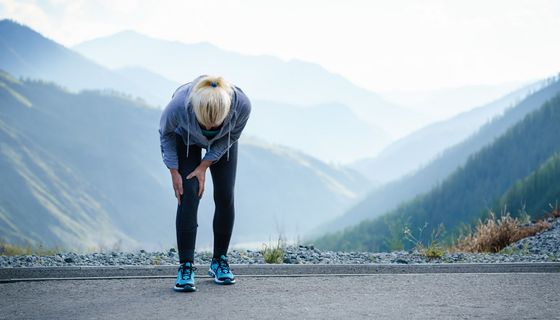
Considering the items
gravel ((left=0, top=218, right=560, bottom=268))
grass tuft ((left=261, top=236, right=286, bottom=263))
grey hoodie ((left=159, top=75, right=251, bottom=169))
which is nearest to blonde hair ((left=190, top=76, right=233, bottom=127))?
grey hoodie ((left=159, top=75, right=251, bottom=169))

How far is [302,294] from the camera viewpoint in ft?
17.0

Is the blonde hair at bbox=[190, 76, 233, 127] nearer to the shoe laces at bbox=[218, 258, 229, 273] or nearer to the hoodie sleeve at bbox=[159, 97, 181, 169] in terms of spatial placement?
the hoodie sleeve at bbox=[159, 97, 181, 169]

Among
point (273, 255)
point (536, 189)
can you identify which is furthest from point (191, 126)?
point (536, 189)

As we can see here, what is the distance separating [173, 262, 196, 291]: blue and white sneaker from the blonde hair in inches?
49.9

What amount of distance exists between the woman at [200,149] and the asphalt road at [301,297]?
0.32m

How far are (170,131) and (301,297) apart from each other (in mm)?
1641

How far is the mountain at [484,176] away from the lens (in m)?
95.5

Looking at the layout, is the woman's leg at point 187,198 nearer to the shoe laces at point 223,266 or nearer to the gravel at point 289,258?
the shoe laces at point 223,266

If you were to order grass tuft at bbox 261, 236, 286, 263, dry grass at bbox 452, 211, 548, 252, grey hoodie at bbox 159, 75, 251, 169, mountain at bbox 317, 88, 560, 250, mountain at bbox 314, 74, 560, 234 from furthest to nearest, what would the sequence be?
mountain at bbox 314, 74, 560, 234, mountain at bbox 317, 88, 560, 250, dry grass at bbox 452, 211, 548, 252, grass tuft at bbox 261, 236, 286, 263, grey hoodie at bbox 159, 75, 251, 169

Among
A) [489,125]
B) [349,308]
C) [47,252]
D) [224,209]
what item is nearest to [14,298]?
[224,209]

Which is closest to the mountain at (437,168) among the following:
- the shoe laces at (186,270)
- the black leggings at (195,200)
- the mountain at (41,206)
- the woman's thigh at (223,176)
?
the mountain at (41,206)

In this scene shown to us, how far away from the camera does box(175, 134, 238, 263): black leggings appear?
514cm

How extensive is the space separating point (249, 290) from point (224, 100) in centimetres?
166

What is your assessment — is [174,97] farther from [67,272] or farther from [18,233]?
[18,233]
